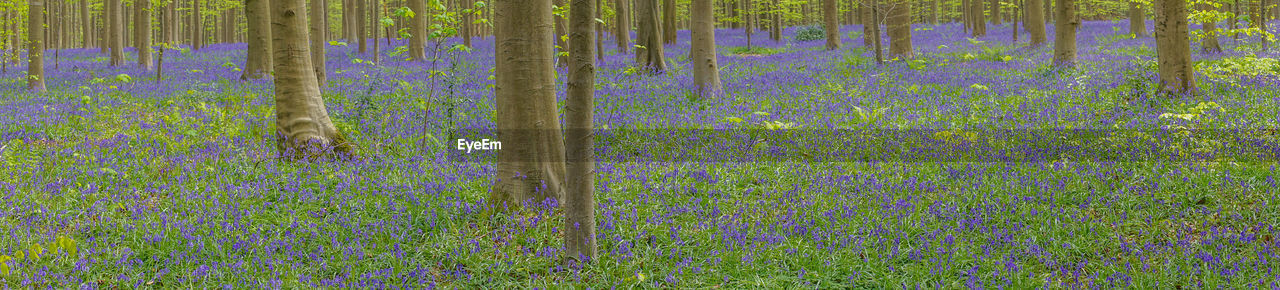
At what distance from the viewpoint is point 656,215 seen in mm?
5258

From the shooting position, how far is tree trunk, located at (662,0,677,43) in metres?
25.3

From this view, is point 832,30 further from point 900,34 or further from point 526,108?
point 526,108

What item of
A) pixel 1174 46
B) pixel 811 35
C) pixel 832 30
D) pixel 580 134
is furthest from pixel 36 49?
pixel 811 35

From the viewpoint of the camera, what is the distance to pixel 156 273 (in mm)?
4184

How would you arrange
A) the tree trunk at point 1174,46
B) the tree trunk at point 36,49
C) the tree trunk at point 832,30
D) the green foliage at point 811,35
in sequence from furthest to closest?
the green foliage at point 811,35
the tree trunk at point 832,30
the tree trunk at point 36,49
the tree trunk at point 1174,46

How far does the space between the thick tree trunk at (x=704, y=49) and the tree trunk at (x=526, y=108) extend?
24.4ft

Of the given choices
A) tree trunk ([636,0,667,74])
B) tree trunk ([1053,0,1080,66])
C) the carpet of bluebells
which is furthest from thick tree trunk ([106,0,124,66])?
tree trunk ([1053,0,1080,66])

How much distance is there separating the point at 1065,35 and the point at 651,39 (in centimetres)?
914

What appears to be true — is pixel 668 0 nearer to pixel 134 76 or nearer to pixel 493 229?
pixel 134 76

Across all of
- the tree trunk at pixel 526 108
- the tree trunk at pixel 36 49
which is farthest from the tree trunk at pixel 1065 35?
the tree trunk at pixel 36 49

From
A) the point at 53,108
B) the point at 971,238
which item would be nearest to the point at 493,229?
the point at 971,238

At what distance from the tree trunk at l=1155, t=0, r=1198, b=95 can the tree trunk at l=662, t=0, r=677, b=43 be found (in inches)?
665

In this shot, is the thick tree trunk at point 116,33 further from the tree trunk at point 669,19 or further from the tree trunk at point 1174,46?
A: the tree trunk at point 1174,46

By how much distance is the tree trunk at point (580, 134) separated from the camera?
3.96m
